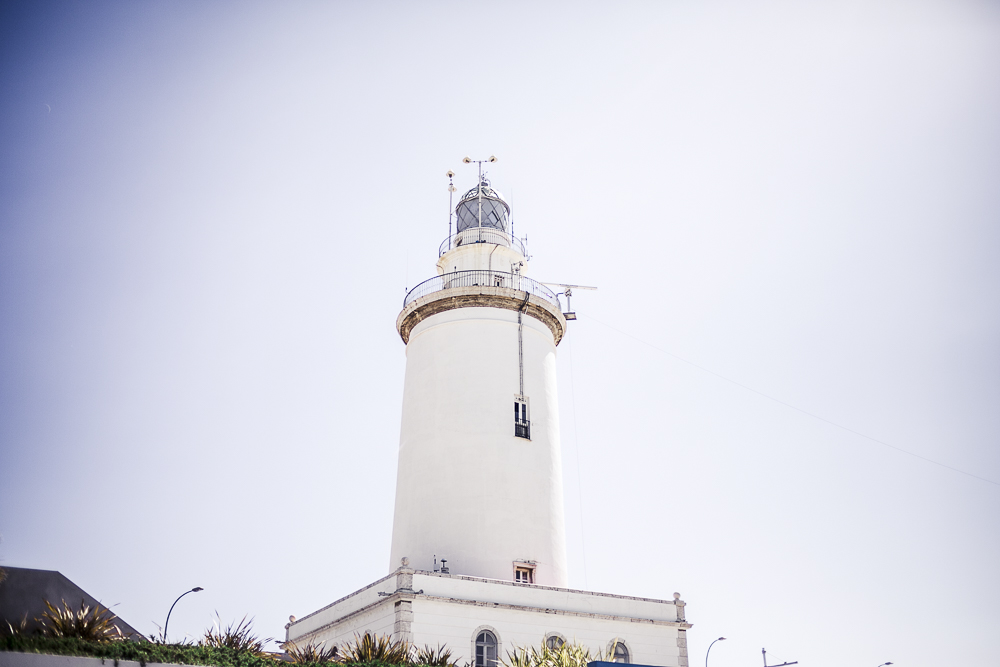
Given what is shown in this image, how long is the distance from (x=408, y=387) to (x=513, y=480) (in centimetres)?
503

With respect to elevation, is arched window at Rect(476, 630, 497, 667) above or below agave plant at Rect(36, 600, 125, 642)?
above

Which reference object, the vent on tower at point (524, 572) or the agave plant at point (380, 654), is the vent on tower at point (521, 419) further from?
the agave plant at point (380, 654)

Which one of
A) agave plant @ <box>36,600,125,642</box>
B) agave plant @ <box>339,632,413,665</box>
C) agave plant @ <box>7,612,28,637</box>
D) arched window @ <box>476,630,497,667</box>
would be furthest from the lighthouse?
agave plant @ <box>7,612,28,637</box>

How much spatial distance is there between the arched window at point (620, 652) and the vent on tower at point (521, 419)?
639 centimetres

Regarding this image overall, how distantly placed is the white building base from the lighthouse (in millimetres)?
34

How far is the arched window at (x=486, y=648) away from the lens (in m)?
22.0

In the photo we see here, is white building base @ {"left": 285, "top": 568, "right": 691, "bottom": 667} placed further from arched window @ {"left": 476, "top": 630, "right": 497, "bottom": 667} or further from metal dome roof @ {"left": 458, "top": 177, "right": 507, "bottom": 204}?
metal dome roof @ {"left": 458, "top": 177, "right": 507, "bottom": 204}

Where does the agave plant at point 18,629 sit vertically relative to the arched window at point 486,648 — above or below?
below

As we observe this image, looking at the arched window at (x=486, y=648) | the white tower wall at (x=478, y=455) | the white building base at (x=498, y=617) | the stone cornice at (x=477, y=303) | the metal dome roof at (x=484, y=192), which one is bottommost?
the arched window at (x=486, y=648)

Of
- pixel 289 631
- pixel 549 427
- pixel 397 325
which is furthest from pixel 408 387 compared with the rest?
pixel 289 631

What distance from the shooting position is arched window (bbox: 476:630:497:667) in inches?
866

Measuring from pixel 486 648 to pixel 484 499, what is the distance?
4282mm

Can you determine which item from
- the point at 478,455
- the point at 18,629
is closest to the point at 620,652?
the point at 478,455

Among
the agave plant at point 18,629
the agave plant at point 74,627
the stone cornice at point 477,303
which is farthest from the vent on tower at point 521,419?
the agave plant at point 18,629
